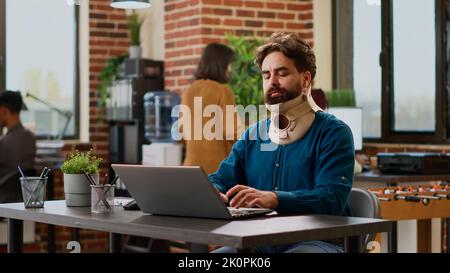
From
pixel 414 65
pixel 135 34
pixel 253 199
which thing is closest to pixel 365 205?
pixel 253 199

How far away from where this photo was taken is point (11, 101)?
618 cm

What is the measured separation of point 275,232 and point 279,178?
79 centimetres

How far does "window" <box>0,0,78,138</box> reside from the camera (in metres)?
7.08

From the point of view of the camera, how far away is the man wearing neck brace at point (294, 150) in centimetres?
272

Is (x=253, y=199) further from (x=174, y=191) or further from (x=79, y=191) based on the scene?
(x=79, y=191)

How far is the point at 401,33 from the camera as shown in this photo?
6086 millimetres

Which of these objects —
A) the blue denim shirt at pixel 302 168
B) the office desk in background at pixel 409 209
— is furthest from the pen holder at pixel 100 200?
the office desk in background at pixel 409 209

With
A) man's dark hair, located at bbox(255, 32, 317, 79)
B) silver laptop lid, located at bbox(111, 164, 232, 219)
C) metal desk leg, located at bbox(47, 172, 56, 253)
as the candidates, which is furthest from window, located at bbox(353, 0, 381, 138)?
silver laptop lid, located at bbox(111, 164, 232, 219)

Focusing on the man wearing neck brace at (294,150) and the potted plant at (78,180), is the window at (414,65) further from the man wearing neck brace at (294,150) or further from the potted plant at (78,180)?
the potted plant at (78,180)

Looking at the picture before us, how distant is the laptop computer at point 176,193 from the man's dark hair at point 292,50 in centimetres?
64

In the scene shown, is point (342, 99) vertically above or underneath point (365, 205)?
above

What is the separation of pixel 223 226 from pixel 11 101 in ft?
13.8
